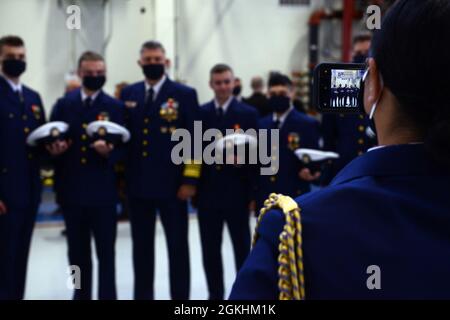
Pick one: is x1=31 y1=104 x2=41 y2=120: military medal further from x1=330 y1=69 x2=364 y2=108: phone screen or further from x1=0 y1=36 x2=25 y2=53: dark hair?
x1=330 y1=69 x2=364 y2=108: phone screen

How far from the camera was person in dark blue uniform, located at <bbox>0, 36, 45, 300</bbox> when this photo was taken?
333 centimetres

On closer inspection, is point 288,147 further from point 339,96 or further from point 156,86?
point 339,96

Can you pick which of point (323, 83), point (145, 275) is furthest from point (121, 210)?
point (323, 83)

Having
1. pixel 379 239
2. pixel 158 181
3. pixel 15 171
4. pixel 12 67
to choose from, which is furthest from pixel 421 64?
pixel 12 67

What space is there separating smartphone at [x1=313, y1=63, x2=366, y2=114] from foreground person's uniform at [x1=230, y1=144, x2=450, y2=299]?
7.8 inches

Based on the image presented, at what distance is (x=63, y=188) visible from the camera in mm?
3371

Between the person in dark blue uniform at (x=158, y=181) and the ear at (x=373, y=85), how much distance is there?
2.64 metres

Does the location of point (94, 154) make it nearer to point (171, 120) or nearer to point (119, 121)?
point (119, 121)

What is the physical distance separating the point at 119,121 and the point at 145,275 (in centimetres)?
94

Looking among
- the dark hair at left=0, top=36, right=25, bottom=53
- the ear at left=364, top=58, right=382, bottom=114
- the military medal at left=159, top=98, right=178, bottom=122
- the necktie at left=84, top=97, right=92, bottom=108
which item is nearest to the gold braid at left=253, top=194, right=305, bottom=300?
the ear at left=364, top=58, right=382, bottom=114

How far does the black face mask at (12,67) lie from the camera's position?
11.2 ft

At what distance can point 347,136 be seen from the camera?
3.46 m

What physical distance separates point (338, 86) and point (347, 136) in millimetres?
2593

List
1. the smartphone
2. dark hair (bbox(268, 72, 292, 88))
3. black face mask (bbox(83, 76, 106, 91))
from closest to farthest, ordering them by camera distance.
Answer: the smartphone
black face mask (bbox(83, 76, 106, 91))
dark hair (bbox(268, 72, 292, 88))
